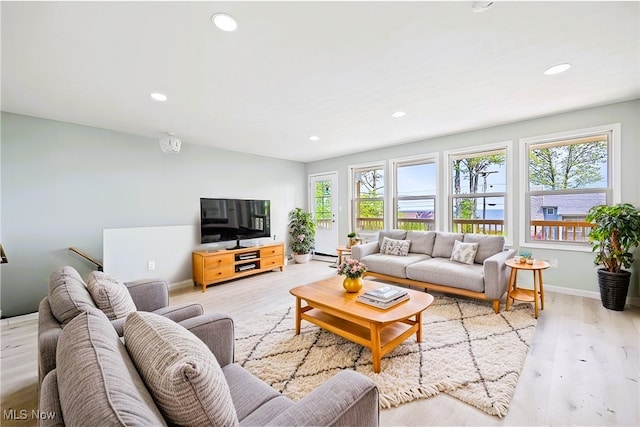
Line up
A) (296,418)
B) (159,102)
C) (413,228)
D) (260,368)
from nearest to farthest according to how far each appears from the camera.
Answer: (296,418)
(260,368)
(159,102)
(413,228)

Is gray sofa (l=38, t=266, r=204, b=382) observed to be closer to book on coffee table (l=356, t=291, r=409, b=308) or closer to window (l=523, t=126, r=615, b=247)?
book on coffee table (l=356, t=291, r=409, b=308)

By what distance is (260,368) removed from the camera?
2.05 m

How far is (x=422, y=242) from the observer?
14.0 ft

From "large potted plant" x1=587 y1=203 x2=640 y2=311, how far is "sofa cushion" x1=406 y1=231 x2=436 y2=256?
1767mm

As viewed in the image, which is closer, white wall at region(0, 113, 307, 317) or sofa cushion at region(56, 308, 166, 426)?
sofa cushion at region(56, 308, 166, 426)

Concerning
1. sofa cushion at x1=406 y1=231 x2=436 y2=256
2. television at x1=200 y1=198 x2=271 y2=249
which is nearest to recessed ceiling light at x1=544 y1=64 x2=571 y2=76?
sofa cushion at x1=406 y1=231 x2=436 y2=256

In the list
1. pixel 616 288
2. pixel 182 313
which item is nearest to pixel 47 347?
pixel 182 313

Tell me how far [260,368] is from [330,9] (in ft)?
8.09

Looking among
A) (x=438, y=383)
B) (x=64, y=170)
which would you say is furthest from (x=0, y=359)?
(x=438, y=383)

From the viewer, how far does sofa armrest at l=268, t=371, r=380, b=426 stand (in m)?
0.88

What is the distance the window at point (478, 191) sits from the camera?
4082 mm

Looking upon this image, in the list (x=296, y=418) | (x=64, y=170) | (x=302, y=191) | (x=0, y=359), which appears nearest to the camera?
(x=296, y=418)

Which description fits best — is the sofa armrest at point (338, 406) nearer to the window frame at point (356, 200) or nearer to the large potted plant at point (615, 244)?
the large potted plant at point (615, 244)

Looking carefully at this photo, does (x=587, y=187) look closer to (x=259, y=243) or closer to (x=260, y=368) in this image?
(x=260, y=368)
